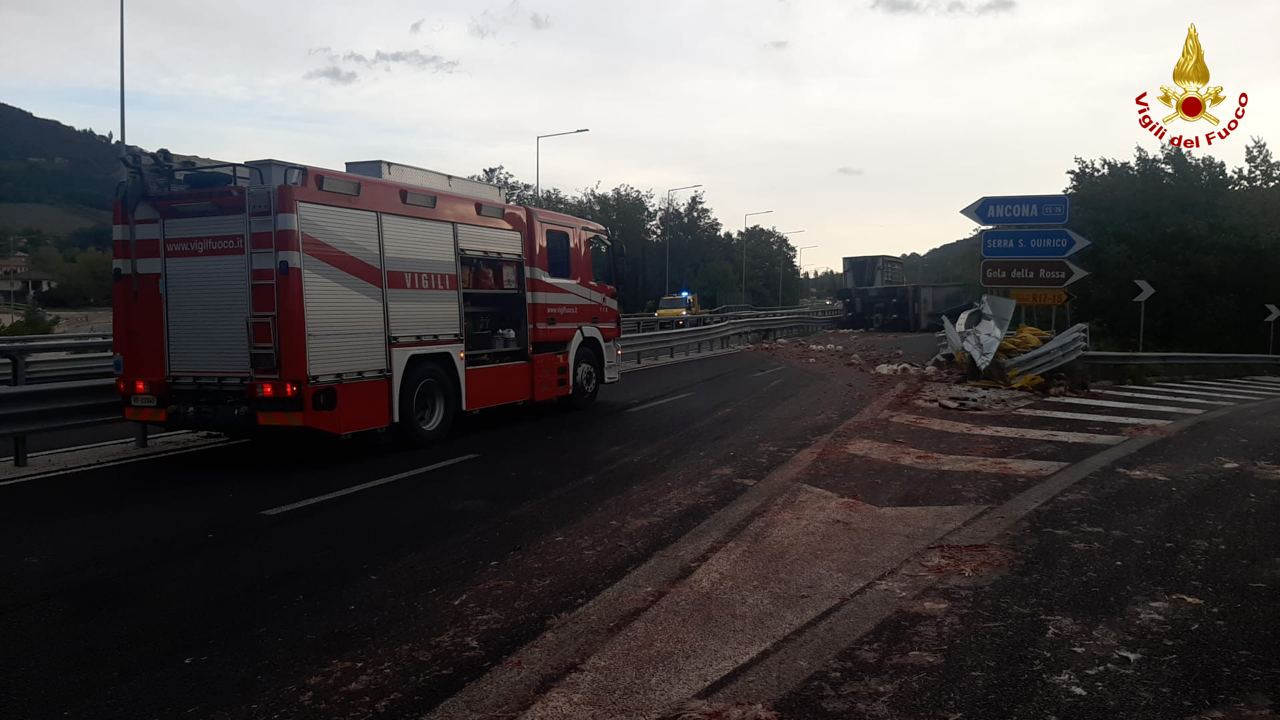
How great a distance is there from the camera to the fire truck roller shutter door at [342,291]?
8.66 meters

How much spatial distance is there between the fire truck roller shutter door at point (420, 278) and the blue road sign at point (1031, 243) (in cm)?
1069

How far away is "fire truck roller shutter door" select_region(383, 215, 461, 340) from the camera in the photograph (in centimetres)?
973

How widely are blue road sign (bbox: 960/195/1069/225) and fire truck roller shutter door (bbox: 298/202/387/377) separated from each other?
11195mm

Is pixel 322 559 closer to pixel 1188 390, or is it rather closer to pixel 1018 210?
pixel 1018 210

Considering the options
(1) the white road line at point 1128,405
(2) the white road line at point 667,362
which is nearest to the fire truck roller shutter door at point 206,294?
(1) the white road line at point 1128,405

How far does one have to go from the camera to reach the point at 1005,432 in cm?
1028

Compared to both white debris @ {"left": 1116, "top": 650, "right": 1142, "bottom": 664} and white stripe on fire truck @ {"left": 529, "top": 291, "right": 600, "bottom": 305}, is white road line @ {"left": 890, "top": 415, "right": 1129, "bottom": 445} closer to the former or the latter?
white stripe on fire truck @ {"left": 529, "top": 291, "right": 600, "bottom": 305}

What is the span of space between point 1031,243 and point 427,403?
11.7m

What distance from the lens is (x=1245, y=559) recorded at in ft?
17.8

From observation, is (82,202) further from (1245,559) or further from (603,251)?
(1245,559)

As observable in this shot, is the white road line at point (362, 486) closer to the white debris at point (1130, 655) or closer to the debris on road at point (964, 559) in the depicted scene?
the debris on road at point (964, 559)

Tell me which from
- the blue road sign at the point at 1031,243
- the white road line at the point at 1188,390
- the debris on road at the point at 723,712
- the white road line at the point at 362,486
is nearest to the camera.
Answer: the debris on road at the point at 723,712

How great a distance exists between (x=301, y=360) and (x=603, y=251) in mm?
6784

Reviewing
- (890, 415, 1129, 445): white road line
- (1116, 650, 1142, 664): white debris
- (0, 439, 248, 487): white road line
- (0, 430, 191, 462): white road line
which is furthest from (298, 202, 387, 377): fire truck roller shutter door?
(1116, 650, 1142, 664): white debris
